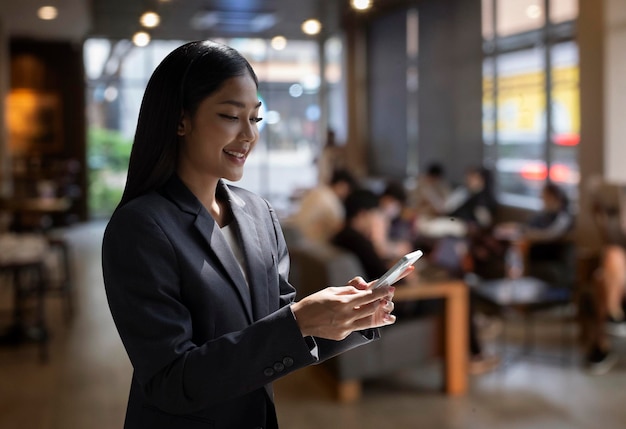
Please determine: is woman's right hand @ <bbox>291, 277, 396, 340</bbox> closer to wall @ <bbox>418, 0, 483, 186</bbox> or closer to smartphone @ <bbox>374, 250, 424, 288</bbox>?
smartphone @ <bbox>374, 250, 424, 288</bbox>

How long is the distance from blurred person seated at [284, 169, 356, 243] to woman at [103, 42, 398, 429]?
2.96 m

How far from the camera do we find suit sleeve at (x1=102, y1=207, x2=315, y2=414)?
931mm

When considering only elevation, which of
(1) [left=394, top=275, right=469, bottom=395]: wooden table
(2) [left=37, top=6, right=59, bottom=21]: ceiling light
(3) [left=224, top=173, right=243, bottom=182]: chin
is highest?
(2) [left=37, top=6, right=59, bottom=21]: ceiling light

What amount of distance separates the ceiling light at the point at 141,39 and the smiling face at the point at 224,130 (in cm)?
80

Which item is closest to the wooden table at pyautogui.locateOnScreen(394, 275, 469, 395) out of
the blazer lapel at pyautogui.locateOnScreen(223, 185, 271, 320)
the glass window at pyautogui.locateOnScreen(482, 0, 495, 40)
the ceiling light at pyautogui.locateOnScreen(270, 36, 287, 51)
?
the glass window at pyautogui.locateOnScreen(482, 0, 495, 40)

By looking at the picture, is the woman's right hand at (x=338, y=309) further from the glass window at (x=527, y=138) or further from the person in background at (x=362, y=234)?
the glass window at (x=527, y=138)

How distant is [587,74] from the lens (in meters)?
5.39

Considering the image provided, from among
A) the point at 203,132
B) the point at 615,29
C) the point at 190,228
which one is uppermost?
the point at 615,29

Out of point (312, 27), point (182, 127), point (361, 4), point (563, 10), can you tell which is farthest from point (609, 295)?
point (182, 127)

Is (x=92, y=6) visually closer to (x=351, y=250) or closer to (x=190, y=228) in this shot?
(x=190, y=228)

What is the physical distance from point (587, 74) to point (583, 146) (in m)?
0.52

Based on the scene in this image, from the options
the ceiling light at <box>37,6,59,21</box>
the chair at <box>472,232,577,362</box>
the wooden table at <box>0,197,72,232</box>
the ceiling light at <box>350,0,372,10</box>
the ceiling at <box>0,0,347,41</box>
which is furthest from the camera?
the wooden table at <box>0,197,72,232</box>

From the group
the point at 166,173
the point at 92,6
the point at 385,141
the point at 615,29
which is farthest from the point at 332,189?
the point at 166,173

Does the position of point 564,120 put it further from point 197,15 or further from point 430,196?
point 197,15
